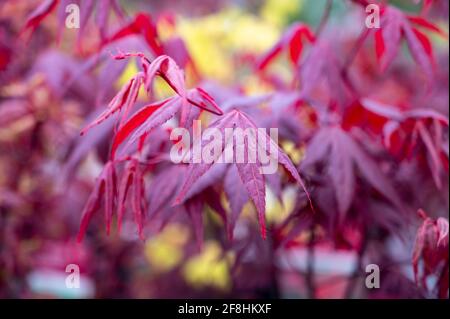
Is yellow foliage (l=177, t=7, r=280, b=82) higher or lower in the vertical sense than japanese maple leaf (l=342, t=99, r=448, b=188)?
higher

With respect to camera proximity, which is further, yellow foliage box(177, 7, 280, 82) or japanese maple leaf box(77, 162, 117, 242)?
yellow foliage box(177, 7, 280, 82)

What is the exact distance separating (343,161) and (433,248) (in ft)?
0.78

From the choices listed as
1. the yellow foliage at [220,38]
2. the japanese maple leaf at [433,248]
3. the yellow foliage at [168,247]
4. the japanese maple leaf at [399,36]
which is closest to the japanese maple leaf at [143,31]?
the japanese maple leaf at [399,36]

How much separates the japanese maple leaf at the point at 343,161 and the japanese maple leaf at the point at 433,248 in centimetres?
12

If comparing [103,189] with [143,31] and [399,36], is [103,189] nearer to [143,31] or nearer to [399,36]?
[143,31]

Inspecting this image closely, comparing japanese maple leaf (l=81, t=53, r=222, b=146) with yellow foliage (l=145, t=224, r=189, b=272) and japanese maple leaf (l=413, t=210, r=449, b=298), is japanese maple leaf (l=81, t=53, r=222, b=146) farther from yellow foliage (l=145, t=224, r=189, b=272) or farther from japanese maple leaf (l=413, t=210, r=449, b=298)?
yellow foliage (l=145, t=224, r=189, b=272)

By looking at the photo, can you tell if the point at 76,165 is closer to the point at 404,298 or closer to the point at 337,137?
the point at 337,137

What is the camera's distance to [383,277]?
4.13 feet

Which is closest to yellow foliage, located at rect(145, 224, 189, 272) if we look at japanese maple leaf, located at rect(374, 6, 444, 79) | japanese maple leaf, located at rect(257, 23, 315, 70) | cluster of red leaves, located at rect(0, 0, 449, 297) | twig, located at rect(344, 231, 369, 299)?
cluster of red leaves, located at rect(0, 0, 449, 297)

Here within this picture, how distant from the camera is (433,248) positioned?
1.04 metres

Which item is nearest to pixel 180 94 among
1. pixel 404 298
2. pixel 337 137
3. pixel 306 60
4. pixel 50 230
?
pixel 337 137

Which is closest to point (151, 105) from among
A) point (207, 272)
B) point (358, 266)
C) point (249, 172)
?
point (249, 172)

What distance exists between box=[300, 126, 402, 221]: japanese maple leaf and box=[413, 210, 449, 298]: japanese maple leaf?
0.39 ft

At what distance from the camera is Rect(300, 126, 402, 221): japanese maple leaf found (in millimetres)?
1131
